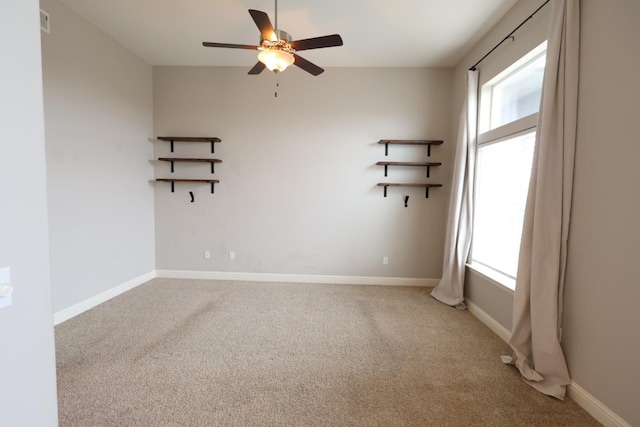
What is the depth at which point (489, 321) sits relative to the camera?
2.66 meters

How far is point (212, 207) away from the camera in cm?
386

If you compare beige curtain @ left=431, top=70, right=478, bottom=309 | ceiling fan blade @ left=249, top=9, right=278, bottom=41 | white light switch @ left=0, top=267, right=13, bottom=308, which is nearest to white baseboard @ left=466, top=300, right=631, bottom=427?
beige curtain @ left=431, top=70, right=478, bottom=309

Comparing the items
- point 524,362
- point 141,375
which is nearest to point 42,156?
point 141,375

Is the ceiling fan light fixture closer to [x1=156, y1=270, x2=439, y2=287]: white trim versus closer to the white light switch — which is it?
the white light switch

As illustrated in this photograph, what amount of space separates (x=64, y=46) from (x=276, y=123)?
89.2 inches

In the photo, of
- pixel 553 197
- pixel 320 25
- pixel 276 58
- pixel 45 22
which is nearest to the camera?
pixel 553 197

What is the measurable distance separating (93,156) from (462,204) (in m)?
4.29

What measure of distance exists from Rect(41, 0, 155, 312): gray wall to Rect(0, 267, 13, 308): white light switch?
7.76ft

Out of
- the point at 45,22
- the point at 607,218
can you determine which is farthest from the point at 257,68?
the point at 607,218

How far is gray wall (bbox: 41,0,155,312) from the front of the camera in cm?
252

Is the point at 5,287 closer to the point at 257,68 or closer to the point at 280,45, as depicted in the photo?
the point at 280,45

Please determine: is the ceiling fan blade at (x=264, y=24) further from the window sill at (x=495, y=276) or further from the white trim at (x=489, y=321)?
the white trim at (x=489, y=321)

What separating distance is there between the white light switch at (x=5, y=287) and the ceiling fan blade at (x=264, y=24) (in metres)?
1.88

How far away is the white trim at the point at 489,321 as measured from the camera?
2428 mm
